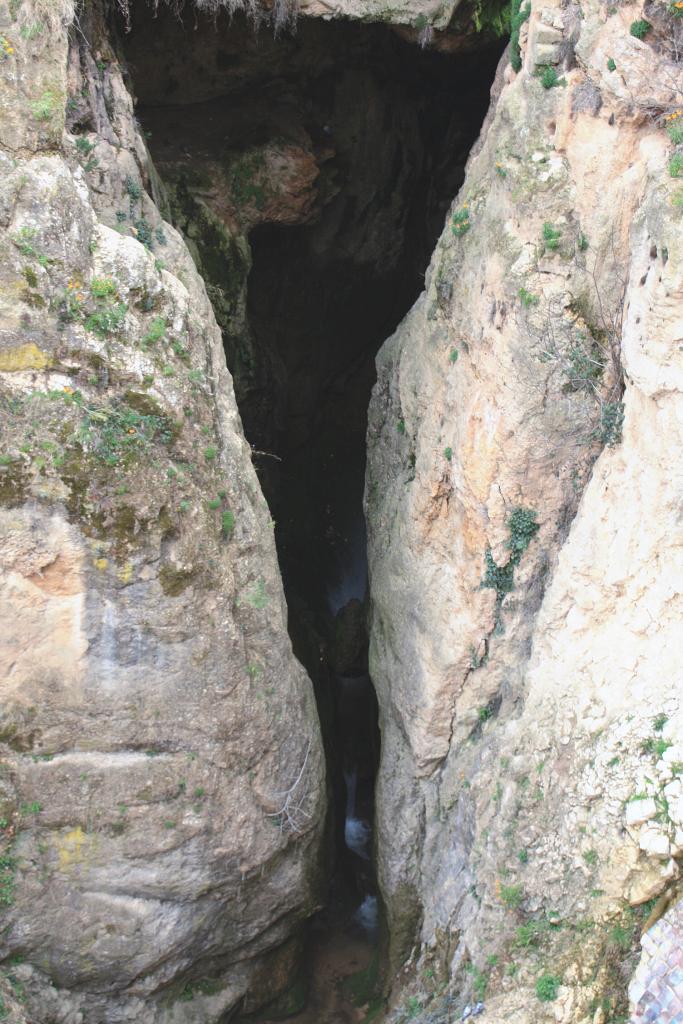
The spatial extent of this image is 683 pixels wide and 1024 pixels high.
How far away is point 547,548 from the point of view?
10039mm

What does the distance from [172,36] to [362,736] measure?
12060mm

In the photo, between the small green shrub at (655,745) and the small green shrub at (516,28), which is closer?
the small green shrub at (655,745)

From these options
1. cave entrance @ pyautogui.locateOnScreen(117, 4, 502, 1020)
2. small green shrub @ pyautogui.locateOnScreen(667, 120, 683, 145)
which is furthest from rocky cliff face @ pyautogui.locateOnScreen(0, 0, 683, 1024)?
cave entrance @ pyautogui.locateOnScreen(117, 4, 502, 1020)

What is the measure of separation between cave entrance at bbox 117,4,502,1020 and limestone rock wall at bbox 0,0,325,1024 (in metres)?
2.64

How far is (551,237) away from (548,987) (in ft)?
24.2

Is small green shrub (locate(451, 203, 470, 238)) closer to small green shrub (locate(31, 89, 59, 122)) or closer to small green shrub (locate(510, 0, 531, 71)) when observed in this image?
small green shrub (locate(510, 0, 531, 71))

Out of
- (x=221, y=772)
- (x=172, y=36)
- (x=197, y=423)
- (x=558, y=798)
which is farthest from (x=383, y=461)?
(x=172, y=36)

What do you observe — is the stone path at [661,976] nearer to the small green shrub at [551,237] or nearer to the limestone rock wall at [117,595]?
the limestone rock wall at [117,595]

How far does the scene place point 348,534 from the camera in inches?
720

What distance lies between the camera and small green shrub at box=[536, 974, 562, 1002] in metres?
7.45

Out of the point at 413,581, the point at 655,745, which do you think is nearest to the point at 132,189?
the point at 413,581

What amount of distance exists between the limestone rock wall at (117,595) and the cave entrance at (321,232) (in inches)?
104

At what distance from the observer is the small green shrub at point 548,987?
24.4 feet

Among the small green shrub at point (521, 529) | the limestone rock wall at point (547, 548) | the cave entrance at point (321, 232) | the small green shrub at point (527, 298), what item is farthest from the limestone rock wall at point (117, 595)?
the small green shrub at point (527, 298)
